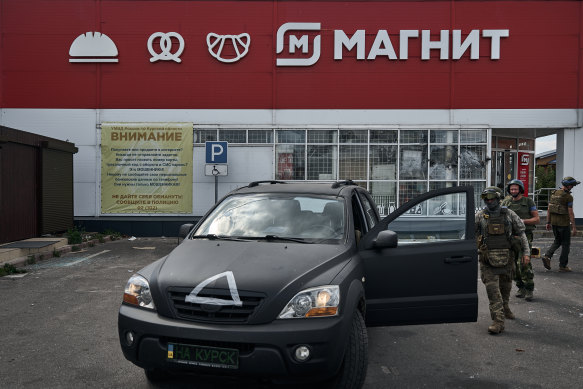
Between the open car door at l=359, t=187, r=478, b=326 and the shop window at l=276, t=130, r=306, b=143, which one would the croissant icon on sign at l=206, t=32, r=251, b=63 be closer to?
the shop window at l=276, t=130, r=306, b=143

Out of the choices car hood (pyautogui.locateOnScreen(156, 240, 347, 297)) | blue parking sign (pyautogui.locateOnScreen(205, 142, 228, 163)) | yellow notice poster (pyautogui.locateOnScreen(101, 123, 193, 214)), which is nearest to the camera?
car hood (pyautogui.locateOnScreen(156, 240, 347, 297))

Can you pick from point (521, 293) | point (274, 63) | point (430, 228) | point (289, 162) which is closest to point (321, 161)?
point (289, 162)

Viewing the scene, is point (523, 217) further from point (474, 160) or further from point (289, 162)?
point (289, 162)

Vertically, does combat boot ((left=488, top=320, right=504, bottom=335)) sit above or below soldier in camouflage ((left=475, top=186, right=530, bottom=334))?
below

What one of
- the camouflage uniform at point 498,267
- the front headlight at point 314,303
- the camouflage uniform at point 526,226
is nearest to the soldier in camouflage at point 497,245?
the camouflage uniform at point 498,267

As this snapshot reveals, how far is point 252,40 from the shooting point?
15.2m

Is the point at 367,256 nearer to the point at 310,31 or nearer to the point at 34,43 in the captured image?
the point at 310,31

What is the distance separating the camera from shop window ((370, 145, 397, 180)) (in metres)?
15.2

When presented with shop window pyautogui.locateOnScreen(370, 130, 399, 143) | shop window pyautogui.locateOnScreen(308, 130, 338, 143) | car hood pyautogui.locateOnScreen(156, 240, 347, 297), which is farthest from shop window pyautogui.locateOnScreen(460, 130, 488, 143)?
car hood pyautogui.locateOnScreen(156, 240, 347, 297)

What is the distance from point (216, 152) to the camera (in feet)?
44.0

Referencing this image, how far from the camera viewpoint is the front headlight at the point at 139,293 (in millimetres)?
3297

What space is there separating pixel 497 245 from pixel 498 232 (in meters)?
0.15

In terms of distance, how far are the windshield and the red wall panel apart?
1122 cm

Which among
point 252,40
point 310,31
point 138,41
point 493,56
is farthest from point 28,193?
point 493,56
